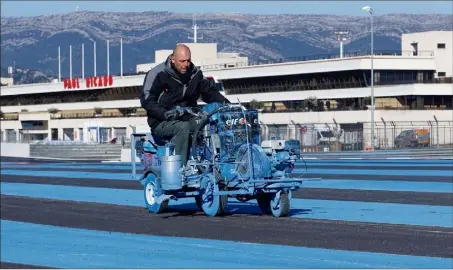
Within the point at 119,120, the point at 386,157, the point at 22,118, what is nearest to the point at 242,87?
the point at 119,120

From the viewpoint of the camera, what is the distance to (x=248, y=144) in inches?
525

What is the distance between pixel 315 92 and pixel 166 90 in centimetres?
6329

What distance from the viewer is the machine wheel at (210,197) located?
539 inches

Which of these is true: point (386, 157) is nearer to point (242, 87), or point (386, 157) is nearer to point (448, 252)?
point (448, 252)

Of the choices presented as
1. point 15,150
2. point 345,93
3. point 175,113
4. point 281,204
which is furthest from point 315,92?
point 175,113

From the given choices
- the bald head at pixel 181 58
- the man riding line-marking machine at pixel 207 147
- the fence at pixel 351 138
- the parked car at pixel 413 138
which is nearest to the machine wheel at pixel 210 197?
the man riding line-marking machine at pixel 207 147

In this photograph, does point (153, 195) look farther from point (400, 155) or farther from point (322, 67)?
point (322, 67)

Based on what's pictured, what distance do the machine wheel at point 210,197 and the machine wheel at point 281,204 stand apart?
69 centimetres

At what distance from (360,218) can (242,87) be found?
2841 inches

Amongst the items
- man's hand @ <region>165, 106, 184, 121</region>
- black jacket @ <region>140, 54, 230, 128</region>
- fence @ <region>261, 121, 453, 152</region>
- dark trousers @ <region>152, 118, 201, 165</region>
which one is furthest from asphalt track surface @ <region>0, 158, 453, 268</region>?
fence @ <region>261, 121, 453, 152</region>

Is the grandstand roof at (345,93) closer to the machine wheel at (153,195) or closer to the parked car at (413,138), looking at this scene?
the parked car at (413,138)

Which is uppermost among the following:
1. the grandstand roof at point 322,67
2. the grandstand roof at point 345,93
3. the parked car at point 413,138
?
the grandstand roof at point 322,67

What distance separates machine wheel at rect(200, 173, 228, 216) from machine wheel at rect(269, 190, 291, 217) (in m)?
0.69

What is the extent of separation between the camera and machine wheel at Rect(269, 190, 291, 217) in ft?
44.4
